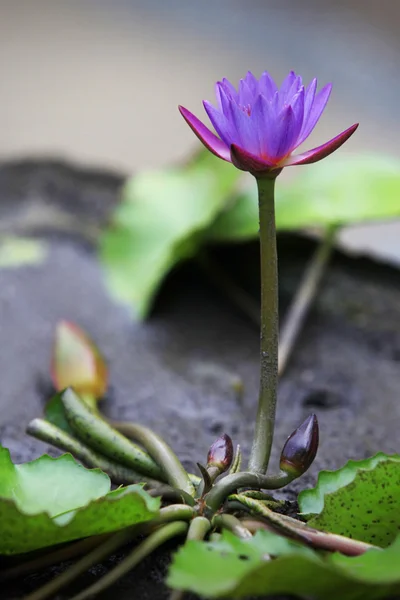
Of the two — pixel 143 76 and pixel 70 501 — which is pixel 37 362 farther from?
pixel 143 76

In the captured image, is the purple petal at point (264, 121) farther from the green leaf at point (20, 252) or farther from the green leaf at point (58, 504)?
the green leaf at point (20, 252)

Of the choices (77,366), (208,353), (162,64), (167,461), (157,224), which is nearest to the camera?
(167,461)

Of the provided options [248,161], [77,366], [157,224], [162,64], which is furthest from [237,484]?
[162,64]

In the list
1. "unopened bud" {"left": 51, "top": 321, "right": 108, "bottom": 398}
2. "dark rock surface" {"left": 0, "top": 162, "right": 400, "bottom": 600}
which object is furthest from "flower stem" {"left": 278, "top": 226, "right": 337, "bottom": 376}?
"unopened bud" {"left": 51, "top": 321, "right": 108, "bottom": 398}

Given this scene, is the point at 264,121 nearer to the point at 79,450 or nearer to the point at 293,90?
the point at 293,90

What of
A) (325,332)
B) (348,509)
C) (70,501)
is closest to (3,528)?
(70,501)

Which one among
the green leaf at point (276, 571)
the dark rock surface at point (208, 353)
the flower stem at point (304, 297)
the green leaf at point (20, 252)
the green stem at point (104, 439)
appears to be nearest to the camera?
the green leaf at point (276, 571)

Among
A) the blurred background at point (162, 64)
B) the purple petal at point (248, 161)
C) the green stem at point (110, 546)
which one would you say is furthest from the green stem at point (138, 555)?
the blurred background at point (162, 64)
